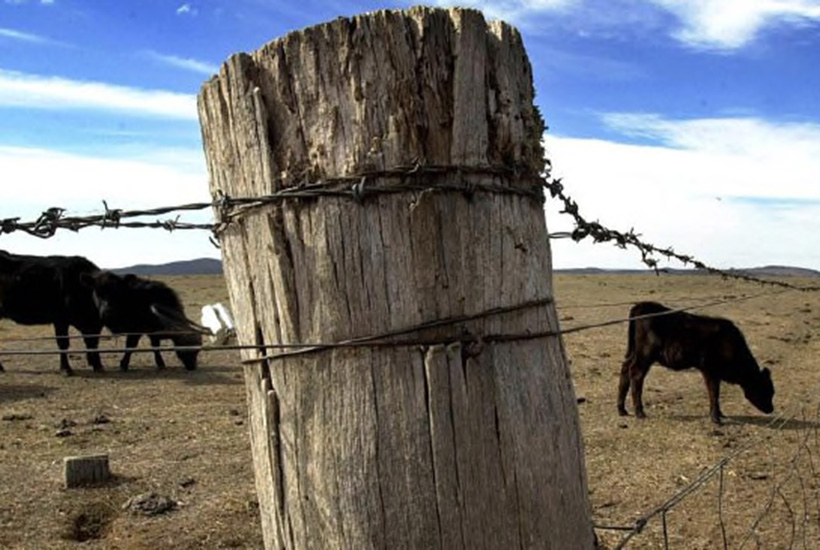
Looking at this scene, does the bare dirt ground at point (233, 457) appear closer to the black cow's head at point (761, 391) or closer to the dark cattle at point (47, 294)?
the black cow's head at point (761, 391)

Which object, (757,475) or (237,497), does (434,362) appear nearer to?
(237,497)

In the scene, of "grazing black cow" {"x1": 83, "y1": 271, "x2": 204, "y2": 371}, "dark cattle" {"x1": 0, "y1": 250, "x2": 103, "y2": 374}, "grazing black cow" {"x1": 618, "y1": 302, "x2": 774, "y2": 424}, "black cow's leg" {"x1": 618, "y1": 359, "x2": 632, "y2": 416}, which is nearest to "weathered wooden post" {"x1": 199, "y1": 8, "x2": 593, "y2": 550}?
"grazing black cow" {"x1": 618, "y1": 302, "x2": 774, "y2": 424}

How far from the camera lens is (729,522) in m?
6.59

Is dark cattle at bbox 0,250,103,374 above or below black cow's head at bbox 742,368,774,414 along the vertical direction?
above

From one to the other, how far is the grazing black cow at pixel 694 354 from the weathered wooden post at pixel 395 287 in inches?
361

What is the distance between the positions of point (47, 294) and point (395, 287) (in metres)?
14.3

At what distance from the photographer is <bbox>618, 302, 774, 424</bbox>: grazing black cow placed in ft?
35.1

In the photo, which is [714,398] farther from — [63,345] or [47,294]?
[63,345]

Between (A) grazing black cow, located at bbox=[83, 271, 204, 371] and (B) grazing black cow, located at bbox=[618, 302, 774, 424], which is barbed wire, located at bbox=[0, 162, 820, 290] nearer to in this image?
(B) grazing black cow, located at bbox=[618, 302, 774, 424]

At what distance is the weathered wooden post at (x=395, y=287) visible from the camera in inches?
67.1

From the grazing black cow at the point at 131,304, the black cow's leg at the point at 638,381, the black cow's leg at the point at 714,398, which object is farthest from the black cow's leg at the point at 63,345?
the black cow's leg at the point at 714,398

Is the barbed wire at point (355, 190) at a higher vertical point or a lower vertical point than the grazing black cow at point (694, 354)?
higher

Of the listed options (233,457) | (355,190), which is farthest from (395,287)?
(233,457)

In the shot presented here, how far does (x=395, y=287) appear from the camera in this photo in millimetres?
1717
